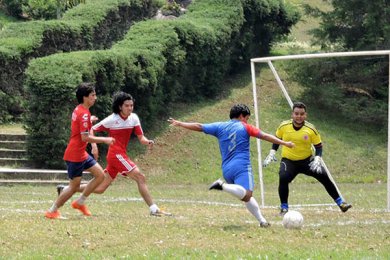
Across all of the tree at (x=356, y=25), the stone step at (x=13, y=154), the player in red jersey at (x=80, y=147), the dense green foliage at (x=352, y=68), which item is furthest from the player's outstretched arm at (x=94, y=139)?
the tree at (x=356, y=25)

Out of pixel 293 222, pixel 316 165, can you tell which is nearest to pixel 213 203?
pixel 316 165

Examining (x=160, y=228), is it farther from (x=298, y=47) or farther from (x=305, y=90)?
(x=298, y=47)

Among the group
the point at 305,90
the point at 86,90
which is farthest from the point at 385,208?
the point at 305,90

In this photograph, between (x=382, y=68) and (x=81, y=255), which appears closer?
(x=81, y=255)

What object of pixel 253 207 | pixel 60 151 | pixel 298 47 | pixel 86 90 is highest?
pixel 86 90

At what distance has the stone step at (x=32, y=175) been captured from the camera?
22219 millimetres

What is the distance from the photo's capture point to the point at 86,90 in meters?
13.5

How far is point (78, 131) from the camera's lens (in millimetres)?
13531

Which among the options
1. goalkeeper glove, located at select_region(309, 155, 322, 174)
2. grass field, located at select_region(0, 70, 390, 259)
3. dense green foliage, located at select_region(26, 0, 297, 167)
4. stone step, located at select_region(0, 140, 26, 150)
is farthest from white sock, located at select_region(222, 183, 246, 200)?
stone step, located at select_region(0, 140, 26, 150)

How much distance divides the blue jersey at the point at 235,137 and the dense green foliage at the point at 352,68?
1573 centimetres

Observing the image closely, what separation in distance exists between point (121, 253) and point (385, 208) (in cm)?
690

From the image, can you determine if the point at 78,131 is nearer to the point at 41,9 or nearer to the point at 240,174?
the point at 240,174

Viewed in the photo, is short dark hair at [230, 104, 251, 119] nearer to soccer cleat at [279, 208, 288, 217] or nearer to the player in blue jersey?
the player in blue jersey

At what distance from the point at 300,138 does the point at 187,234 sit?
134 inches
